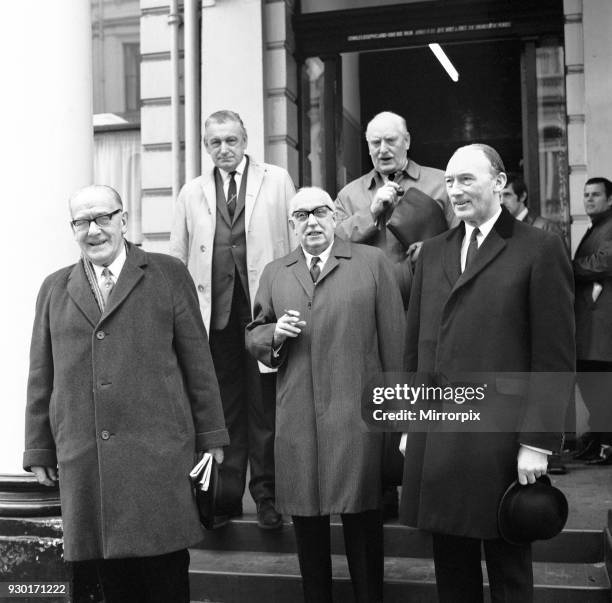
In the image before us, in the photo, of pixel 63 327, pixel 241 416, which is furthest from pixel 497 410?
pixel 241 416

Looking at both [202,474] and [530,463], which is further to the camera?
[202,474]

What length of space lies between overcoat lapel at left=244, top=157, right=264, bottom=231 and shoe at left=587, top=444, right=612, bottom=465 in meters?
3.06

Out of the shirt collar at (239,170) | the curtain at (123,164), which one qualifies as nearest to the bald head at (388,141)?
the shirt collar at (239,170)

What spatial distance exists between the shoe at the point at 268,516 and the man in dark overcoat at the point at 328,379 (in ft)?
2.74

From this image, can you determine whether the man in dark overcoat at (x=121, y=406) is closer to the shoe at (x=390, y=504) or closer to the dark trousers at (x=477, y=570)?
the dark trousers at (x=477, y=570)

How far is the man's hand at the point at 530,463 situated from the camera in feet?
11.5

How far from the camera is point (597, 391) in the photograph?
7039 millimetres

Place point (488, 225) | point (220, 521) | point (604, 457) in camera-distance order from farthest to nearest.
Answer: point (604, 457) → point (220, 521) → point (488, 225)

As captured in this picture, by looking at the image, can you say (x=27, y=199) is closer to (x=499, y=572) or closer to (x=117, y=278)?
(x=117, y=278)

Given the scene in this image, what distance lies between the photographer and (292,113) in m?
8.76

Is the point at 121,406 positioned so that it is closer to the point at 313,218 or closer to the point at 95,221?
the point at 95,221

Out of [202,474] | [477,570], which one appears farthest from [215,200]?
[477,570]

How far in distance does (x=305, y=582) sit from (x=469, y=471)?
3.91 feet

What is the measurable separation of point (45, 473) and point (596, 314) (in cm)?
400
